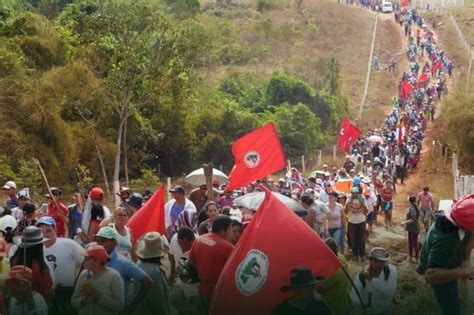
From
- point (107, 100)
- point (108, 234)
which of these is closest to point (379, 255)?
point (108, 234)

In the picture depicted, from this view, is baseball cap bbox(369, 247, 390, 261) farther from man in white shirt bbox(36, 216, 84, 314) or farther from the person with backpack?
man in white shirt bbox(36, 216, 84, 314)

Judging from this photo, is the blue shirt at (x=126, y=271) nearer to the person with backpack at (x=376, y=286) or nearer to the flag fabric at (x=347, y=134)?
the person with backpack at (x=376, y=286)

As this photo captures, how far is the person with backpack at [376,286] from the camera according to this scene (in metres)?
6.36

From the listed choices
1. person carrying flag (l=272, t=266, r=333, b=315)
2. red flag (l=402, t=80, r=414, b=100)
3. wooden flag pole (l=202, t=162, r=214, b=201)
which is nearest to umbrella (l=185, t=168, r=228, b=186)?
wooden flag pole (l=202, t=162, r=214, b=201)

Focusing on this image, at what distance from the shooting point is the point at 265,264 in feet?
20.2

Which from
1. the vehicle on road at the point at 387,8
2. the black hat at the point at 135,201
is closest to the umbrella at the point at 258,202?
the black hat at the point at 135,201

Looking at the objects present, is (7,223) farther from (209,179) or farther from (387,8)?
(387,8)

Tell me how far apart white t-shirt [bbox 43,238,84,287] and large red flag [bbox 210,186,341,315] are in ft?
4.26

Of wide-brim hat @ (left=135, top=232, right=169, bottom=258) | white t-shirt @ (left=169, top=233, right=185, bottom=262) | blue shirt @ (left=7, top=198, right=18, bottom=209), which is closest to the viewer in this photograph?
wide-brim hat @ (left=135, top=232, right=169, bottom=258)

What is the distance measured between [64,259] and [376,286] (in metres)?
2.45

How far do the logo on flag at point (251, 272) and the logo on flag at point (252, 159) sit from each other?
22.9ft

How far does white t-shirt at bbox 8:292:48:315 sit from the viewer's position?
5.74 metres

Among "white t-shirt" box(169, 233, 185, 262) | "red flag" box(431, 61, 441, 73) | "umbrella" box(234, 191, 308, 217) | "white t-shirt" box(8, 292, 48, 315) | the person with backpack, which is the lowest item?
"red flag" box(431, 61, 441, 73)

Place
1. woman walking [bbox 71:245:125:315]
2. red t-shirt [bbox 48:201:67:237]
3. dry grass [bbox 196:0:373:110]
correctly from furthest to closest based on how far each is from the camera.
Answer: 1. dry grass [bbox 196:0:373:110]
2. red t-shirt [bbox 48:201:67:237]
3. woman walking [bbox 71:245:125:315]
